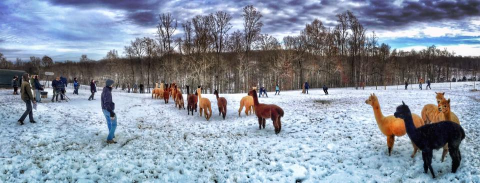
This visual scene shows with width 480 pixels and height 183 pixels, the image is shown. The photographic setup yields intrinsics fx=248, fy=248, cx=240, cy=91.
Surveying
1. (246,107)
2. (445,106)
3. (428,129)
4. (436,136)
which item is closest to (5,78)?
(246,107)

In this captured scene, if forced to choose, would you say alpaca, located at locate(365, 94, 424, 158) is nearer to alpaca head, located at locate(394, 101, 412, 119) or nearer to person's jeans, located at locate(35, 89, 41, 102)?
alpaca head, located at locate(394, 101, 412, 119)

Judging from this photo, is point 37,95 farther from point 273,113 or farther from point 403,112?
point 403,112

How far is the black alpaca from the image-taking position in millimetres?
5113

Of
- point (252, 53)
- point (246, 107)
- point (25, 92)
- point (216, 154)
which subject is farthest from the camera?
point (252, 53)

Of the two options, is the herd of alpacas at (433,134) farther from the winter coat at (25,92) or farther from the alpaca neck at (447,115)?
the winter coat at (25,92)

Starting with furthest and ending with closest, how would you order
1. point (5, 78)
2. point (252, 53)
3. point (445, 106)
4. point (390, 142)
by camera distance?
point (252, 53) < point (5, 78) < point (390, 142) < point (445, 106)

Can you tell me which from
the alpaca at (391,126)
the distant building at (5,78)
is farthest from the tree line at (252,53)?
the alpaca at (391,126)

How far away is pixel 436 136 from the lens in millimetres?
5133

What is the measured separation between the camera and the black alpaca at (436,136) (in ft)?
16.8

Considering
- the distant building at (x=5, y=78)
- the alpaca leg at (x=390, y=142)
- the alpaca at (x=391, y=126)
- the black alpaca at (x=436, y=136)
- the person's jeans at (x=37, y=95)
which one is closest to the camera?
the black alpaca at (x=436, y=136)

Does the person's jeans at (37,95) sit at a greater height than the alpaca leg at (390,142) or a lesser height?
greater

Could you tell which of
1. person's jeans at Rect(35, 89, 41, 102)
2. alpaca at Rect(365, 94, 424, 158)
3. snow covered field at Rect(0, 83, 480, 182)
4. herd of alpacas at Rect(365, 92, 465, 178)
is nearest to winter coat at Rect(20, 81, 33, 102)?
snow covered field at Rect(0, 83, 480, 182)

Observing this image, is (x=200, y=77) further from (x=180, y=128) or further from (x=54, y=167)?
(x=54, y=167)

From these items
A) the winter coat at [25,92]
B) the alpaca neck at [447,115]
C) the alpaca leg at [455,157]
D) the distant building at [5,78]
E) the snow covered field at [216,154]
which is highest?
the distant building at [5,78]
